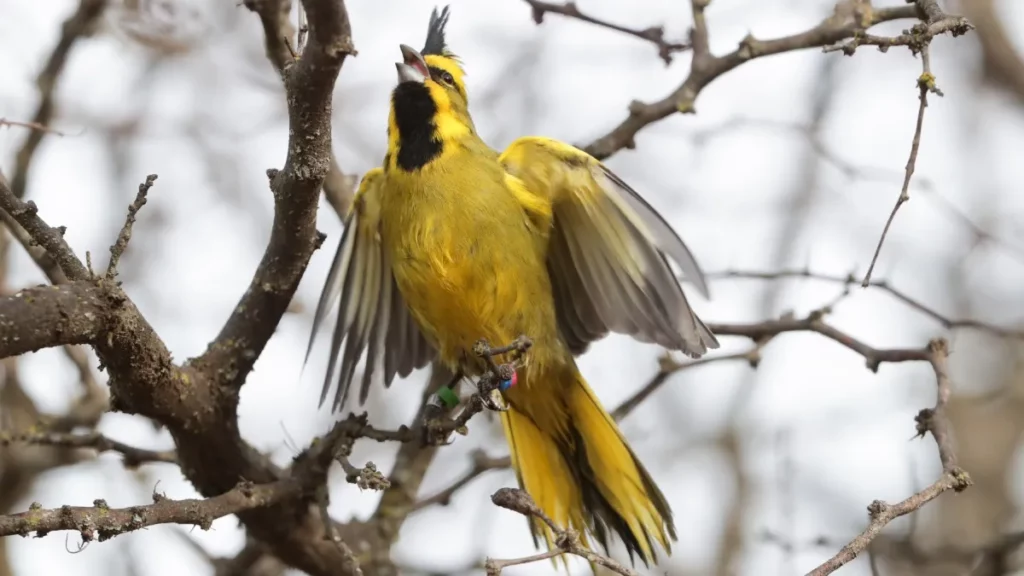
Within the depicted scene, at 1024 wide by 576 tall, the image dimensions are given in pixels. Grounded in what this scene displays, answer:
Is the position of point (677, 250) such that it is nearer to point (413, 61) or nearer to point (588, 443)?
point (588, 443)

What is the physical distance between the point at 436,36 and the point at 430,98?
380mm

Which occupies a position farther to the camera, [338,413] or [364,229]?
[364,229]

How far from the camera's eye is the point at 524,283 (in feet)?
11.2

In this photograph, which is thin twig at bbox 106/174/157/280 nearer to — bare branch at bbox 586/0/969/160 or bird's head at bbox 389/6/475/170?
bird's head at bbox 389/6/475/170

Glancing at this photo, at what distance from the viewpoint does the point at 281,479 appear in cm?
280

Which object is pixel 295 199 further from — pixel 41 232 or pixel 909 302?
pixel 909 302

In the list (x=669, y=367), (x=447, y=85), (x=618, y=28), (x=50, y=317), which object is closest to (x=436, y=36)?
(x=447, y=85)

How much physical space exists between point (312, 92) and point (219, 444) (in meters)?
1.02

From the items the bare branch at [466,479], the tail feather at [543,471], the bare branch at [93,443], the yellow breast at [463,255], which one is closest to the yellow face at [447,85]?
the yellow breast at [463,255]

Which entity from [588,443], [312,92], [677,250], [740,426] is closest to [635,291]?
[677,250]

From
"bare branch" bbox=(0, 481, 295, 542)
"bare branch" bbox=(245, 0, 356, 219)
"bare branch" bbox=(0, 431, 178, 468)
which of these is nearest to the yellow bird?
"bare branch" bbox=(245, 0, 356, 219)

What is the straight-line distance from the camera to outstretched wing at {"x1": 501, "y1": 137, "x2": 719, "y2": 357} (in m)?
3.21

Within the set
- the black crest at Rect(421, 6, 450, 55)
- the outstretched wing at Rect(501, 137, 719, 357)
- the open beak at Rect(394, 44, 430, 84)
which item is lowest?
the outstretched wing at Rect(501, 137, 719, 357)

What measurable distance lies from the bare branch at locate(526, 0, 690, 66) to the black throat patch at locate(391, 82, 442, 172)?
498 mm
